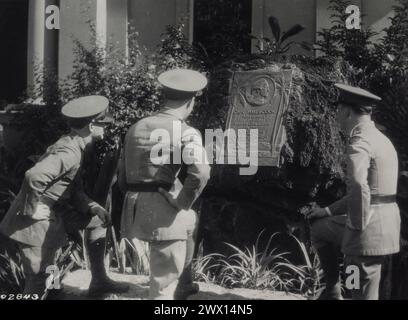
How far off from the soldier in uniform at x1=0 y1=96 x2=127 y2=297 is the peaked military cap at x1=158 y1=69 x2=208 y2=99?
80 centimetres

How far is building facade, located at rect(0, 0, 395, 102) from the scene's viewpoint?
8.85 meters

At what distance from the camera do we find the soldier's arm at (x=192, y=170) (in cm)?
432

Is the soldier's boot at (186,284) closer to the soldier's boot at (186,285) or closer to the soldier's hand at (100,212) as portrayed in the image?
the soldier's boot at (186,285)

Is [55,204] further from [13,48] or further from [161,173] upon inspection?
[13,48]

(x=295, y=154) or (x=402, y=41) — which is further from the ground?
(x=402, y=41)

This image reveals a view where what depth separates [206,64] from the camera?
307 inches

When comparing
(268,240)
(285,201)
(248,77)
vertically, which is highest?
(248,77)

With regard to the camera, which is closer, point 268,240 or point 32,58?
point 268,240

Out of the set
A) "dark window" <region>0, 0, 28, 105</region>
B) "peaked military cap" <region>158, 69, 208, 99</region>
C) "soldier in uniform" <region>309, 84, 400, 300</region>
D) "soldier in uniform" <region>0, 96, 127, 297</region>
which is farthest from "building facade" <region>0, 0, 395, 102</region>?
"soldier in uniform" <region>309, 84, 400, 300</region>

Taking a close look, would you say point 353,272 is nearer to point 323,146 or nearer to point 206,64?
point 323,146
